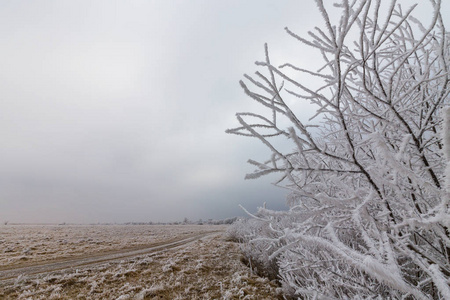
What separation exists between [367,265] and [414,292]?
0.77ft

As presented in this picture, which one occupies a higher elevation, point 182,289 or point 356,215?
point 356,215

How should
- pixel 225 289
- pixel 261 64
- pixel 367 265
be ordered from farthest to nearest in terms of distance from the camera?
pixel 225 289
pixel 261 64
pixel 367 265

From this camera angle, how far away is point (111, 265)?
38.6 feet

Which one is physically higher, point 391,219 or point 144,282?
point 391,219

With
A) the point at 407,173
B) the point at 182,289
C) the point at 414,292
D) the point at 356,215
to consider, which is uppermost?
the point at 407,173

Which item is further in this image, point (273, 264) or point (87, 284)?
point (273, 264)

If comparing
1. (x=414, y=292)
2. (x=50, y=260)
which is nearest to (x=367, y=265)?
(x=414, y=292)

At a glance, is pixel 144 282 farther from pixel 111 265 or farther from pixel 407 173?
pixel 407 173

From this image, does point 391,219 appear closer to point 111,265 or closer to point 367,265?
point 367,265

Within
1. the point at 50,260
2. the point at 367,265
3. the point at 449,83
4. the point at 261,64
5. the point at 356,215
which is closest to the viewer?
the point at 367,265

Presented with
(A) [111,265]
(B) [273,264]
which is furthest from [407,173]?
(A) [111,265]

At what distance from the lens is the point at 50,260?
44.4ft

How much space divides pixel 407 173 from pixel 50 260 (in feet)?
58.1

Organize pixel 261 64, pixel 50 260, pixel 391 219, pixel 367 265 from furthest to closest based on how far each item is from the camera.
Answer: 1. pixel 50 260
2. pixel 391 219
3. pixel 261 64
4. pixel 367 265
